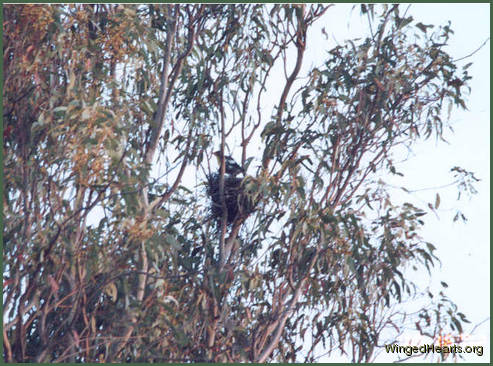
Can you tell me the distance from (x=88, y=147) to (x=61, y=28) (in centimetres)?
80

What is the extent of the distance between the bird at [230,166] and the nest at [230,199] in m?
0.04

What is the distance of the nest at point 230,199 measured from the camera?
19.0 ft

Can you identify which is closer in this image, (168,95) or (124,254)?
(124,254)

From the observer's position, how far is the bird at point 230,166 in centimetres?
592

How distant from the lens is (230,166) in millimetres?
5941

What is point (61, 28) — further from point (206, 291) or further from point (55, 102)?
point (206, 291)

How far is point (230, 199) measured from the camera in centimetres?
590

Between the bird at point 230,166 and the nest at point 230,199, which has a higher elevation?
the bird at point 230,166

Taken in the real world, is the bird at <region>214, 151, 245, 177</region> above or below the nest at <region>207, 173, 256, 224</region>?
above

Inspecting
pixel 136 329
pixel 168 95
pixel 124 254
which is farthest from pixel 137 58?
pixel 136 329

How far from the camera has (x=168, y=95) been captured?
5.25 meters

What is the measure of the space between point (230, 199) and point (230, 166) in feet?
0.85

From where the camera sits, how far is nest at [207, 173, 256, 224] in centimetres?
579

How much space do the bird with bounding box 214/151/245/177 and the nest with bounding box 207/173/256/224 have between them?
0.04 meters
